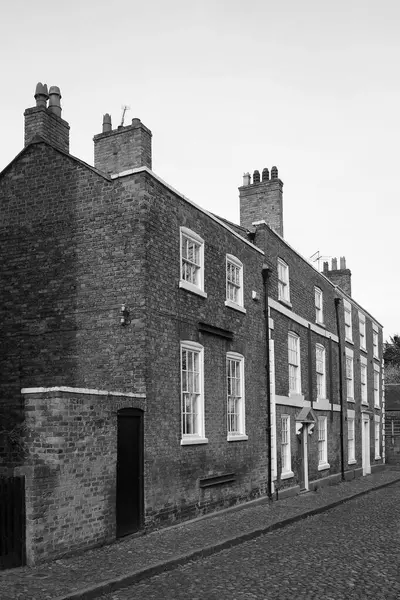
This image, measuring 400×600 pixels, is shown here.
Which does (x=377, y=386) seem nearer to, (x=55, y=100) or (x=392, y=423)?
(x=392, y=423)

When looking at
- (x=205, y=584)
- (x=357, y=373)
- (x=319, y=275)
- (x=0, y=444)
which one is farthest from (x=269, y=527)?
(x=357, y=373)

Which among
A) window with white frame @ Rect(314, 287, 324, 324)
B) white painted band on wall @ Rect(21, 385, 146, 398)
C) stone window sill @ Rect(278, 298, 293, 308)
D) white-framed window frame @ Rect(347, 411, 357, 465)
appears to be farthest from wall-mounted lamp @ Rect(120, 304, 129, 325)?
white-framed window frame @ Rect(347, 411, 357, 465)

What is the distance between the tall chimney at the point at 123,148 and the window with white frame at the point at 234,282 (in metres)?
3.32

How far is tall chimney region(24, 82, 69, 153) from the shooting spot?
15.0 m

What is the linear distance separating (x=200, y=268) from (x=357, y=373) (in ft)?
58.9

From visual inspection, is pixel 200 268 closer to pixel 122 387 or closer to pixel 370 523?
pixel 122 387

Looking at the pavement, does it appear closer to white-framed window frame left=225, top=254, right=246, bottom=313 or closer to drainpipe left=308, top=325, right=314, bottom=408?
white-framed window frame left=225, top=254, right=246, bottom=313

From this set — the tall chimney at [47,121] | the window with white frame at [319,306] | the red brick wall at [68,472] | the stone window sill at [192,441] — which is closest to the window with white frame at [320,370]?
the window with white frame at [319,306]

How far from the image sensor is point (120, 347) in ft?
42.7

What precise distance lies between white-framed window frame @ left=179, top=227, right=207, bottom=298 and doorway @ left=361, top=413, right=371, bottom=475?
1887 cm

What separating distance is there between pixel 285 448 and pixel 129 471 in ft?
31.8

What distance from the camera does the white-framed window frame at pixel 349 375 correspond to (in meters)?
29.5

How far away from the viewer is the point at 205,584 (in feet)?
28.8

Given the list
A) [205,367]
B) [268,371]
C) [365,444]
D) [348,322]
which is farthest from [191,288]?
[365,444]
